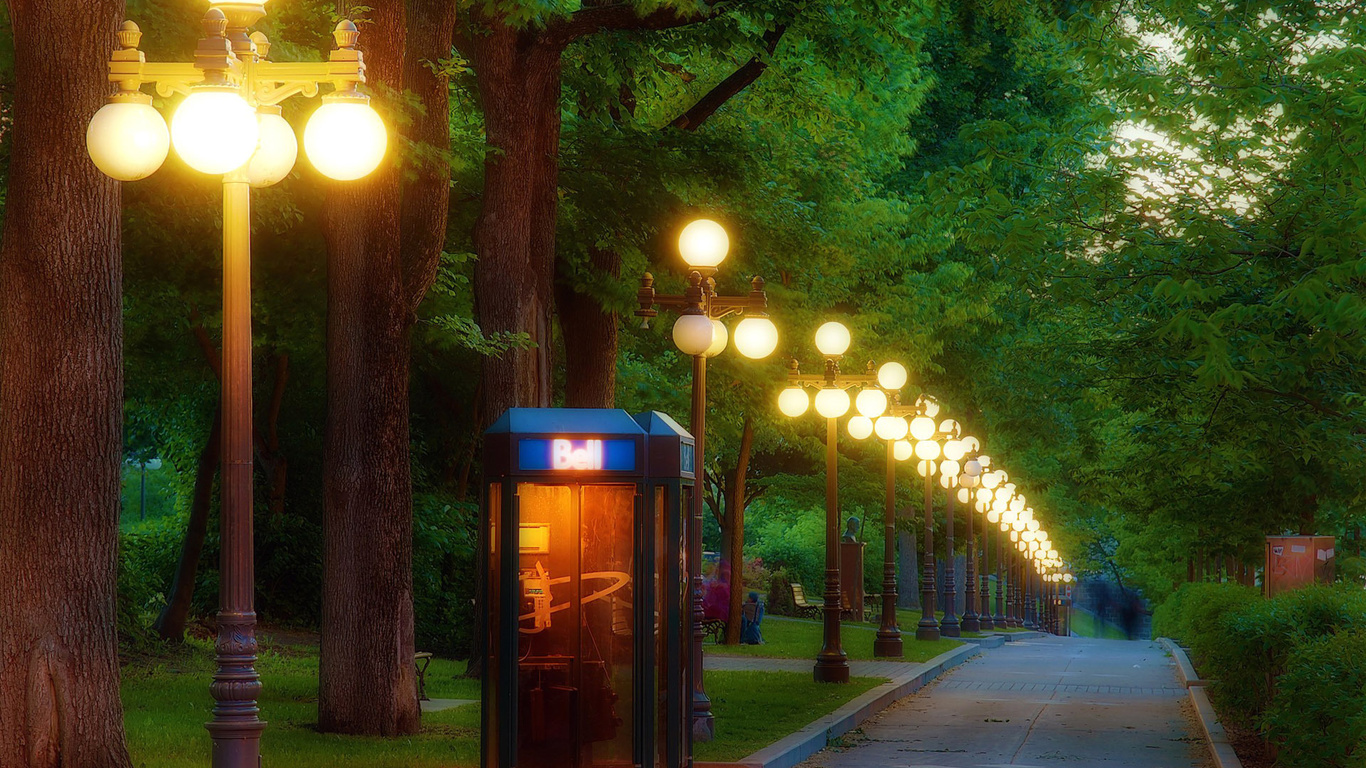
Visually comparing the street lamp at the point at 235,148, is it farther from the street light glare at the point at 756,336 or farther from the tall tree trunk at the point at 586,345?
the tall tree trunk at the point at 586,345

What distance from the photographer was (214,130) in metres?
7.01

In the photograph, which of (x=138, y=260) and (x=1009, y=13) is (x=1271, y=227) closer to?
(x=1009, y=13)

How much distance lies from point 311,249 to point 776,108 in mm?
8521

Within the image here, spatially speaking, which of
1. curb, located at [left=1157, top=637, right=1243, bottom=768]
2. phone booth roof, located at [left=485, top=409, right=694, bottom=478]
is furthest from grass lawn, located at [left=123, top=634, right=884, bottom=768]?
curb, located at [left=1157, top=637, right=1243, bottom=768]

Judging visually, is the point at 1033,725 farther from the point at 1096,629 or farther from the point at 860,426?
the point at 1096,629

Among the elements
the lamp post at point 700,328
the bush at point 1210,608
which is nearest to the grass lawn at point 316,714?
the lamp post at point 700,328

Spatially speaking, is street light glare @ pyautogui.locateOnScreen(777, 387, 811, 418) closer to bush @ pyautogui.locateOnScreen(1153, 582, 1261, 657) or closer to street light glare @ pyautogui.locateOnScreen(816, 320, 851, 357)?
street light glare @ pyautogui.locateOnScreen(816, 320, 851, 357)

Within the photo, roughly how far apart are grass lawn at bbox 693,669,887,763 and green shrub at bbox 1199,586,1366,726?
4.31 meters

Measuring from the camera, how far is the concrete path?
15562 mm

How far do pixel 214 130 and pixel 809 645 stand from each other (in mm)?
26964

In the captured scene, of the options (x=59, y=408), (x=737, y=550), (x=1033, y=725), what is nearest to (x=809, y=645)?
(x=737, y=550)

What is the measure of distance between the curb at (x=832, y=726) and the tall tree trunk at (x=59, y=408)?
17.3 feet

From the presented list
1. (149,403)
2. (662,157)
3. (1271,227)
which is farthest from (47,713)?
(149,403)

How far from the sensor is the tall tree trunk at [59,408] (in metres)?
9.92
